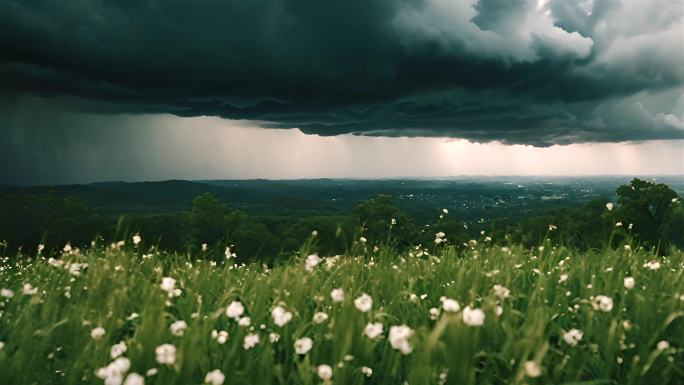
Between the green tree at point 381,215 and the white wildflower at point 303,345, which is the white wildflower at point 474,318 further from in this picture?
the green tree at point 381,215

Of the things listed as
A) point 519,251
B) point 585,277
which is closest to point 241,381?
point 585,277

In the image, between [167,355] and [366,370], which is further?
[366,370]

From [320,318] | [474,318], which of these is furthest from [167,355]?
[474,318]

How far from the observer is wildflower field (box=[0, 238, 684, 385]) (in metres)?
4.08

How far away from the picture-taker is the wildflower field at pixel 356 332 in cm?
408

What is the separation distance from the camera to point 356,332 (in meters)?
4.56

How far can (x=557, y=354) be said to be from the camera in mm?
4723

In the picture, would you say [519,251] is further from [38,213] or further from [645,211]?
[38,213]

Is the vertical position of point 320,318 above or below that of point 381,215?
above

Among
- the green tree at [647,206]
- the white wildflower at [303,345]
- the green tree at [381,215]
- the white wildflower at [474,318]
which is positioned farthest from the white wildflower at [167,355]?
the green tree at [647,206]

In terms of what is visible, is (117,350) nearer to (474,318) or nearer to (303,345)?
(303,345)

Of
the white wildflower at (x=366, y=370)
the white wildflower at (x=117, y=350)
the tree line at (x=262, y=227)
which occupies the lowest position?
the tree line at (x=262, y=227)

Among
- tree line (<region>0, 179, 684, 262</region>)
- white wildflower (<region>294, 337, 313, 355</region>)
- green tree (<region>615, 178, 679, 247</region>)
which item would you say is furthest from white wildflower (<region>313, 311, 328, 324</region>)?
green tree (<region>615, 178, 679, 247</region>)

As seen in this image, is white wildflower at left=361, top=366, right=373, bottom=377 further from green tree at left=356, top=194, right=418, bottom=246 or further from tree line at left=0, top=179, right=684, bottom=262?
green tree at left=356, top=194, right=418, bottom=246
